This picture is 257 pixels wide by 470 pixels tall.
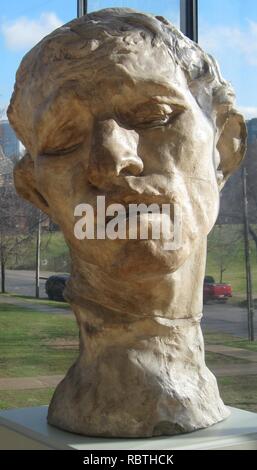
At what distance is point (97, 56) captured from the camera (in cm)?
245

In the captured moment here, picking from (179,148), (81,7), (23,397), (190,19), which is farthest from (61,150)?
(81,7)

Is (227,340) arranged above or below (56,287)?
below

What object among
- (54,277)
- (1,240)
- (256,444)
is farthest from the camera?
(1,240)

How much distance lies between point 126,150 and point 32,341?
3.22 metres

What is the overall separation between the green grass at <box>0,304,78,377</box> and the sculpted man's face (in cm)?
270

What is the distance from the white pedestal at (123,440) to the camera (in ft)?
7.96

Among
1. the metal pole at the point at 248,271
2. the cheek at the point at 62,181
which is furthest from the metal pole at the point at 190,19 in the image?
the cheek at the point at 62,181

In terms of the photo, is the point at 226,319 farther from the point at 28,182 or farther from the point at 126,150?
the point at 126,150

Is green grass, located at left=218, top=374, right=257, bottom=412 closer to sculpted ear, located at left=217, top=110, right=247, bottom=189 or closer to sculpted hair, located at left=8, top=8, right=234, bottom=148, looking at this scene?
sculpted ear, located at left=217, top=110, right=247, bottom=189

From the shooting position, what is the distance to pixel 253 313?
14.4 ft

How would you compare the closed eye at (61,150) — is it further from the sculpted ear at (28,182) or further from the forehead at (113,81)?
the sculpted ear at (28,182)

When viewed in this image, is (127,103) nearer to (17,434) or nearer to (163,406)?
(163,406)
